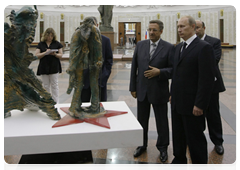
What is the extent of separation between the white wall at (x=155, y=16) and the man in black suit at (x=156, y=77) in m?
27.1

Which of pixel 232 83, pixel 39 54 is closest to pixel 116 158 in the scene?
pixel 39 54

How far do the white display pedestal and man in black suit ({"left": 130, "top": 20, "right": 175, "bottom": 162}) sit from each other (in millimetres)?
904

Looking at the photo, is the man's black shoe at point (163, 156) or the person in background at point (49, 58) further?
the person in background at point (49, 58)

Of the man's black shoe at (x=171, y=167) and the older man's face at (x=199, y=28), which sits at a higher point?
the older man's face at (x=199, y=28)

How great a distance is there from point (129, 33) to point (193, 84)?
3169cm

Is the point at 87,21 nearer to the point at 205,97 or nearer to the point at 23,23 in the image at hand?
the point at 23,23

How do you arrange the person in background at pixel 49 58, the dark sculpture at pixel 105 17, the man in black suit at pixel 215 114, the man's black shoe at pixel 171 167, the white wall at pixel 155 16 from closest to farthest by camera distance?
1. the man's black shoe at pixel 171 167
2. the man in black suit at pixel 215 114
3. the person in background at pixel 49 58
4. the dark sculpture at pixel 105 17
5. the white wall at pixel 155 16

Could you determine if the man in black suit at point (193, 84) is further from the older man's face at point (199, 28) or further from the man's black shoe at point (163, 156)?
the older man's face at point (199, 28)

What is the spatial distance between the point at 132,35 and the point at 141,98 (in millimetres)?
31513

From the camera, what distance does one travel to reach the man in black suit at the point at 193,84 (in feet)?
7.26

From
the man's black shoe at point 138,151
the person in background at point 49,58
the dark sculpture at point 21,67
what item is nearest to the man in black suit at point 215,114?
the man's black shoe at point 138,151

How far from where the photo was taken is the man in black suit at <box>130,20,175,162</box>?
282cm

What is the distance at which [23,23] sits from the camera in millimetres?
1758

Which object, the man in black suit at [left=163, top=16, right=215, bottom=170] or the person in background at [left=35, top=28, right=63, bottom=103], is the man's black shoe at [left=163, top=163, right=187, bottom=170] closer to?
the man in black suit at [left=163, top=16, right=215, bottom=170]
